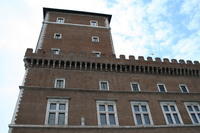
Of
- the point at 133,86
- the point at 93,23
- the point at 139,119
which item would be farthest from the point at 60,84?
the point at 93,23

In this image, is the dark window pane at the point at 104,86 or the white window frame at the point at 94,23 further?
the white window frame at the point at 94,23

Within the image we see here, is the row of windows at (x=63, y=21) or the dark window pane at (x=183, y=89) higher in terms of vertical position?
the row of windows at (x=63, y=21)

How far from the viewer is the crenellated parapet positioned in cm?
1952

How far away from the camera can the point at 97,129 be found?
51.6 ft

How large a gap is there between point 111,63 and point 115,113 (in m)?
5.75

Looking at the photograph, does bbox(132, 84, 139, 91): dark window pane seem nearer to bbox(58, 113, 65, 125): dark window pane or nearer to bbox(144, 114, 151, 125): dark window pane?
bbox(144, 114, 151, 125): dark window pane

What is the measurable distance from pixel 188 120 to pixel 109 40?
1319cm

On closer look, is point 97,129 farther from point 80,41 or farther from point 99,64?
point 80,41

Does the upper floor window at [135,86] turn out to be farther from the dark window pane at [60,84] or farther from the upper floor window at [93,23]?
the upper floor window at [93,23]

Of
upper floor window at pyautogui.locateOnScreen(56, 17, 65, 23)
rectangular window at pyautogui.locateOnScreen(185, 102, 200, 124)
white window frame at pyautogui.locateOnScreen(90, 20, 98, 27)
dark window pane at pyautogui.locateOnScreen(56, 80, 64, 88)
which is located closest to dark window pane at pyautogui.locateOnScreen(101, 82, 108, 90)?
dark window pane at pyautogui.locateOnScreen(56, 80, 64, 88)

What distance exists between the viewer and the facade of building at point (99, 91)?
630 inches

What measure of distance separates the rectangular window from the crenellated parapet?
12.7 ft

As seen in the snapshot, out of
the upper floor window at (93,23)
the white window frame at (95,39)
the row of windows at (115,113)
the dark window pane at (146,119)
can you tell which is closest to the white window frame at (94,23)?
the upper floor window at (93,23)

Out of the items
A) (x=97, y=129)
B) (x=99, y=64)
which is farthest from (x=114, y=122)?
(x=99, y=64)
